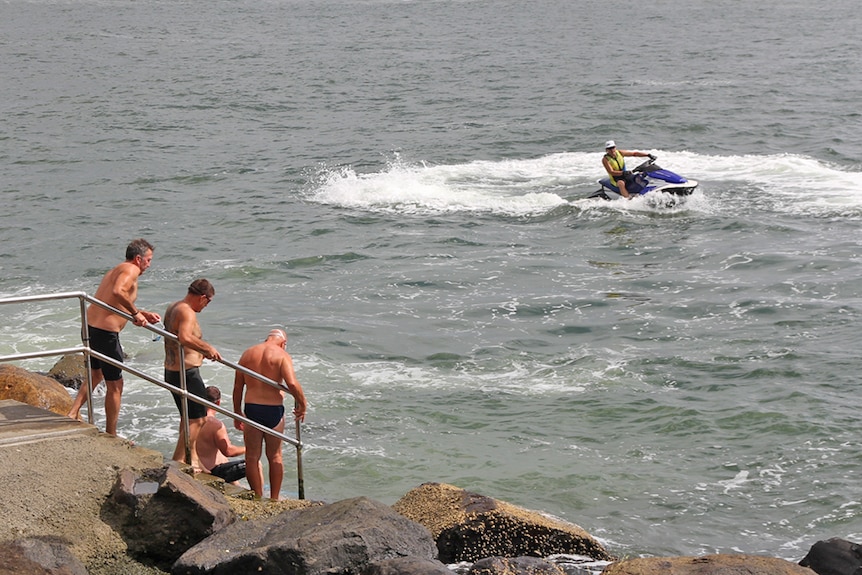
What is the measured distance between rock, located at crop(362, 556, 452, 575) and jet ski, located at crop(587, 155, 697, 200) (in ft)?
56.6

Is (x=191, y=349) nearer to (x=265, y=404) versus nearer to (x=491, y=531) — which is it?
(x=265, y=404)

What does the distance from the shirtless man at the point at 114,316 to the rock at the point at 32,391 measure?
4.84 ft

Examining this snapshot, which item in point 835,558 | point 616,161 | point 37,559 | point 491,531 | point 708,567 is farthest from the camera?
point 616,161

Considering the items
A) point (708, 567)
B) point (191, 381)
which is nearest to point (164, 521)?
point (191, 381)

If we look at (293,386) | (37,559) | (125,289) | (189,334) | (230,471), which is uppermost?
(125,289)

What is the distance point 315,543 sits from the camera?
23.2ft

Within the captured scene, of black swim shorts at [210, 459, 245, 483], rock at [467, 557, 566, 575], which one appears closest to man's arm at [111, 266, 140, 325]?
black swim shorts at [210, 459, 245, 483]

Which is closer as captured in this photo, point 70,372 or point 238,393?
point 238,393

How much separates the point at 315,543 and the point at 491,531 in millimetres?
1626

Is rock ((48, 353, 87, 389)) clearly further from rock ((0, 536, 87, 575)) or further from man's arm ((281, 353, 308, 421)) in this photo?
rock ((0, 536, 87, 575))

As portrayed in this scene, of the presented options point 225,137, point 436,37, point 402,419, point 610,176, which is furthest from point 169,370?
point 436,37

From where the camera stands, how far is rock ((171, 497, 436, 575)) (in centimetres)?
703

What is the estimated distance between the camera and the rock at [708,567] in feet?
23.4

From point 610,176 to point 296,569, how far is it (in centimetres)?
1765
